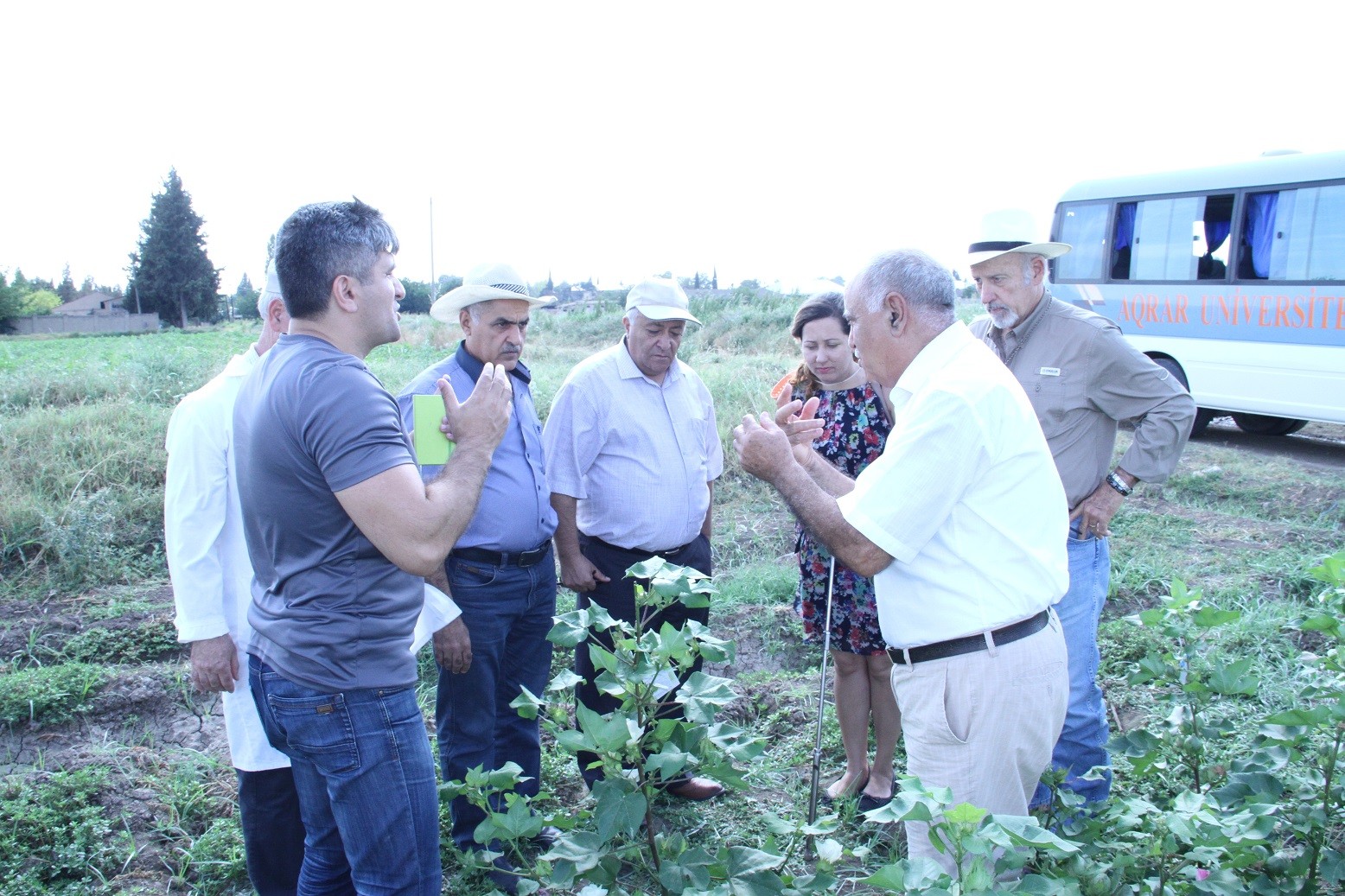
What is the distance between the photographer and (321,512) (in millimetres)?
1766

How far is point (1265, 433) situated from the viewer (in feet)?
33.9

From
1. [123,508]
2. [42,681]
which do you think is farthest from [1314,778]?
[123,508]

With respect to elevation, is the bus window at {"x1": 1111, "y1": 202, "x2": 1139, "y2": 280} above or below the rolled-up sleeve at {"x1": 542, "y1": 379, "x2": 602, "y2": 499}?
above

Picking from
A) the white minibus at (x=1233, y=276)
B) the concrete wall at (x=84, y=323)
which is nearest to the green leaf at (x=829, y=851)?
the white minibus at (x=1233, y=276)

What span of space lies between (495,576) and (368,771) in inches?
39.9

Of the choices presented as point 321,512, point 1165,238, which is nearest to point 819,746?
point 321,512

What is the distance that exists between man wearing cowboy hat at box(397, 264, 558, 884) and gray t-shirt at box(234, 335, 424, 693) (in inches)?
30.7

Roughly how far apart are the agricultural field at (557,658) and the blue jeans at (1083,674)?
25cm

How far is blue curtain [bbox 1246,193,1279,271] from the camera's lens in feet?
30.8

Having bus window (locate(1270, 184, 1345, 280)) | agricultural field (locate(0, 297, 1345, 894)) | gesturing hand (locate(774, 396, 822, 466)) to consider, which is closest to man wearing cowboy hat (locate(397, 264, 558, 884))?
agricultural field (locate(0, 297, 1345, 894))

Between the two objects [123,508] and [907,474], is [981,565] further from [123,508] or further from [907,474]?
[123,508]

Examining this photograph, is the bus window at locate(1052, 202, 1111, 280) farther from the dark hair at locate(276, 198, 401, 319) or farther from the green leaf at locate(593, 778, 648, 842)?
the green leaf at locate(593, 778, 648, 842)

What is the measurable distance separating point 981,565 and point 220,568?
1.93 metres

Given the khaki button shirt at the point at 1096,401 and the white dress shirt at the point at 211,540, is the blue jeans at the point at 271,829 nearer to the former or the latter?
the white dress shirt at the point at 211,540
